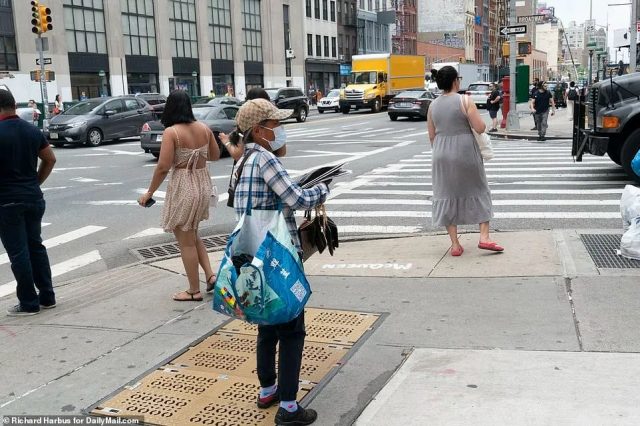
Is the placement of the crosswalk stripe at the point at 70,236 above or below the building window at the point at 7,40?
below

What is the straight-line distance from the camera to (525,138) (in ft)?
69.2

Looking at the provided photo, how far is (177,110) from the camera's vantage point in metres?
5.72

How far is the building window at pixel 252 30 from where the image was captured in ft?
203

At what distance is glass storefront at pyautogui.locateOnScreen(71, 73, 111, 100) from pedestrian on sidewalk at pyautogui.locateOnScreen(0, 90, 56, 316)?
42.9 meters

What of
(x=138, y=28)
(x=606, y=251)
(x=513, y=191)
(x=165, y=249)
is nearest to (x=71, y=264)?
(x=165, y=249)

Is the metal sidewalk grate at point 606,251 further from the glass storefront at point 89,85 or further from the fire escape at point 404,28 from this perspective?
the fire escape at point 404,28

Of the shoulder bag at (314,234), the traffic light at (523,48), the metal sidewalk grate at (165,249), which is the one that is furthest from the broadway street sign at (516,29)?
the shoulder bag at (314,234)

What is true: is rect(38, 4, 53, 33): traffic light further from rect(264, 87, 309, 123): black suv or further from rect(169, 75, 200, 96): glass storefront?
rect(169, 75, 200, 96): glass storefront

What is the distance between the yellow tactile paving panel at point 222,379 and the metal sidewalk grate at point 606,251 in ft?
8.19

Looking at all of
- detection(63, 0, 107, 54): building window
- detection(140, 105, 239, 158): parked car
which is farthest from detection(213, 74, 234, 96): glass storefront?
detection(140, 105, 239, 158): parked car

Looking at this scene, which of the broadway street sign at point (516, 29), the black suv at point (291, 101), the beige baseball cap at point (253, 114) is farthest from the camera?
the black suv at point (291, 101)

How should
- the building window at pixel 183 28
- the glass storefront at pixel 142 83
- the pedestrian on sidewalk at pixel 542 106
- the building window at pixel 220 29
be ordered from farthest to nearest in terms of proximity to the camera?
the building window at pixel 220 29 → the building window at pixel 183 28 → the glass storefront at pixel 142 83 → the pedestrian on sidewalk at pixel 542 106

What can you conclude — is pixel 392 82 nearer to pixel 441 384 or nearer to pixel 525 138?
pixel 525 138

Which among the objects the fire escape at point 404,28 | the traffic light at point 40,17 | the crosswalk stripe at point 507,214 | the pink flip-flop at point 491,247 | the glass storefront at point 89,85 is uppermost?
the fire escape at point 404,28
